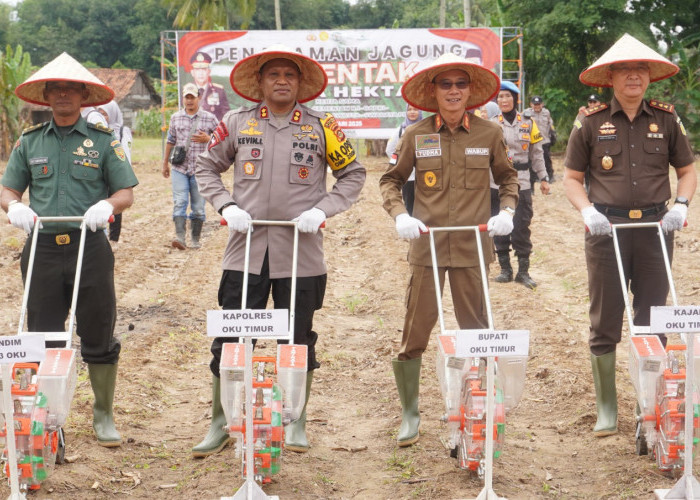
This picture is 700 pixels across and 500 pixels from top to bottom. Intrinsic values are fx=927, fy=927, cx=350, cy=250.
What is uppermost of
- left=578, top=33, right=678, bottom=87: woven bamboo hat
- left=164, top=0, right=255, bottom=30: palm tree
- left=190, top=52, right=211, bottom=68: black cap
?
left=164, top=0, right=255, bottom=30: palm tree

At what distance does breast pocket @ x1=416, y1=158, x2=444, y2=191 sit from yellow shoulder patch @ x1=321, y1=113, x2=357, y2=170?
398 millimetres

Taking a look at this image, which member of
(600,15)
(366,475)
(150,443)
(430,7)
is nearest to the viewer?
(366,475)

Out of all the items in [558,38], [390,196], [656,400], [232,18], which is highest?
[232,18]

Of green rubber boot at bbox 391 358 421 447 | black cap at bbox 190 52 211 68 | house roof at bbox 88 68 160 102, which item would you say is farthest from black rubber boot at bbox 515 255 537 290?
house roof at bbox 88 68 160 102

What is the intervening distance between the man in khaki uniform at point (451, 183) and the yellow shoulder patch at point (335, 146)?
0.30 metres

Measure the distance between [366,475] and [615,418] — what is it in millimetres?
1561

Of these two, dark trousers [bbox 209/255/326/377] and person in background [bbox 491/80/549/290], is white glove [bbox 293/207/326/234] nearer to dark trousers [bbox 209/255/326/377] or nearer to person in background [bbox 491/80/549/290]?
dark trousers [bbox 209/255/326/377]

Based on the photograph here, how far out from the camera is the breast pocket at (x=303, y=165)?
4.97m

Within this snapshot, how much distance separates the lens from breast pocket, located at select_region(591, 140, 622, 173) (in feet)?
17.3

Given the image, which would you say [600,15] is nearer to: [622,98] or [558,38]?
[558,38]

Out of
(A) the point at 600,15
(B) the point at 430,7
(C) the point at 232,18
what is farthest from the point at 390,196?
(B) the point at 430,7

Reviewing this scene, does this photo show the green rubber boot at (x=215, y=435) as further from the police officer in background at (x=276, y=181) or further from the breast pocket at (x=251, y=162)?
the breast pocket at (x=251, y=162)

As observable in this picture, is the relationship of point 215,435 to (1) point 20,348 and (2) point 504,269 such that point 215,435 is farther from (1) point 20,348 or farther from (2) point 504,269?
(2) point 504,269

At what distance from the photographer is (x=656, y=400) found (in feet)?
15.2
